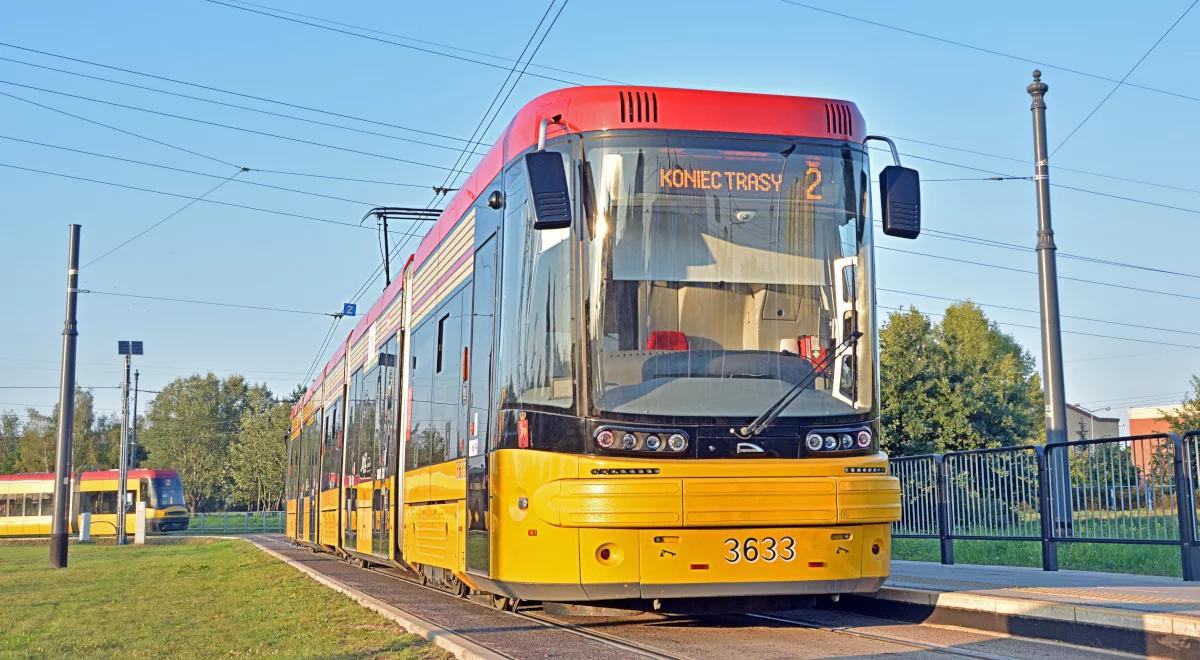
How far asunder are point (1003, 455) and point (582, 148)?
6.86m

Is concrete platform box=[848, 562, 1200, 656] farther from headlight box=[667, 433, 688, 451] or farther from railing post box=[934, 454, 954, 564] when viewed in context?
railing post box=[934, 454, 954, 564]

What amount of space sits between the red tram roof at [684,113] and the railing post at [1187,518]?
4.08 metres

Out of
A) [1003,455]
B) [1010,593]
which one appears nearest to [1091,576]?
[1003,455]

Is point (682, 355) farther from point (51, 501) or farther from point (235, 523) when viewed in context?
point (235, 523)

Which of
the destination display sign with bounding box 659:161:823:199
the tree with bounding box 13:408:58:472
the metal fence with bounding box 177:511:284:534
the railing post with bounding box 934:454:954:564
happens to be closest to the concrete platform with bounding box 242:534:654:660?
the destination display sign with bounding box 659:161:823:199

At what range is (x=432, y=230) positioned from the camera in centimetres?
1448

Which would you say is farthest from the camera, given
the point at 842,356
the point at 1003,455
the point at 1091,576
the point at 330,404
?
the point at 330,404

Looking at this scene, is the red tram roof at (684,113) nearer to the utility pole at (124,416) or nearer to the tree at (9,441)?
the utility pole at (124,416)

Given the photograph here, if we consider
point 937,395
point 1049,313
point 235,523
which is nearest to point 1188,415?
point 937,395

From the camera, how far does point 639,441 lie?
8.70 m

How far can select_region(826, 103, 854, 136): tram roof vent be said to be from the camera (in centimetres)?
971

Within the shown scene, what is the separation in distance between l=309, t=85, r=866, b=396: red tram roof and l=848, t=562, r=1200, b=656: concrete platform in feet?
11.6

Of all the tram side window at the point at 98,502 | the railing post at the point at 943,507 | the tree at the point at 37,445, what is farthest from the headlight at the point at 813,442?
the tree at the point at 37,445

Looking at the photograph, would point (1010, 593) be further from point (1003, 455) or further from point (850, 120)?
point (1003, 455)
